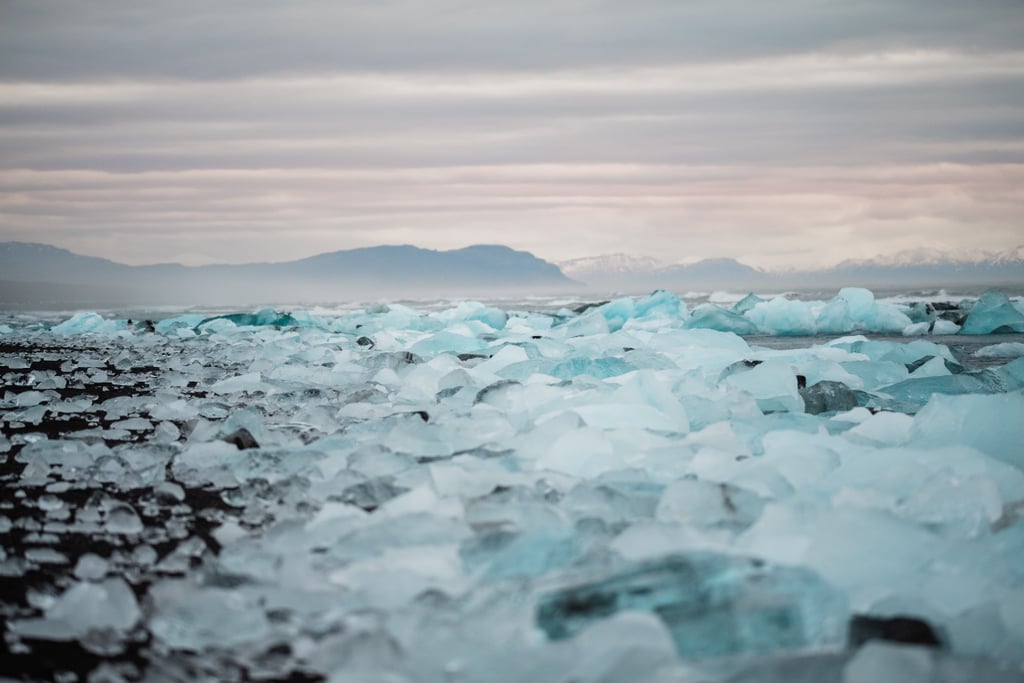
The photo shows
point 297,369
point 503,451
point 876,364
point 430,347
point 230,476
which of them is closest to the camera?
point 230,476

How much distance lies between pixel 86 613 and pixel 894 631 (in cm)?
114

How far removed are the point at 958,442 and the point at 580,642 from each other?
1.55 meters

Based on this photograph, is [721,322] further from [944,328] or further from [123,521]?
[123,521]

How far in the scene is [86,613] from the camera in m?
1.26

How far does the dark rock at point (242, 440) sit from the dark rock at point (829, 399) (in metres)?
1.93

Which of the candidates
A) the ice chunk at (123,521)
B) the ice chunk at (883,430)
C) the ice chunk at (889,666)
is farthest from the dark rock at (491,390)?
the ice chunk at (889,666)

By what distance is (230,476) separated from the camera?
2.16 metres

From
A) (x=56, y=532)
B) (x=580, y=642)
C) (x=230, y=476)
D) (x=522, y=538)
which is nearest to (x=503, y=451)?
(x=230, y=476)

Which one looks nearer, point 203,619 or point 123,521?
point 203,619

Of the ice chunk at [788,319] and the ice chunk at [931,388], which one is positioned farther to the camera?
the ice chunk at [788,319]

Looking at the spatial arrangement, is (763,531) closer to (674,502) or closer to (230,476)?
(674,502)

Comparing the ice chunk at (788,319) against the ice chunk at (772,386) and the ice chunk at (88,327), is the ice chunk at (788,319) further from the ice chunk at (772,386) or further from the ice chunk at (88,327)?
the ice chunk at (88,327)

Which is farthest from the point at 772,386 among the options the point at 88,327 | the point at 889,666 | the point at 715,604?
the point at 88,327

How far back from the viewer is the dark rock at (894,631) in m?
1.10
